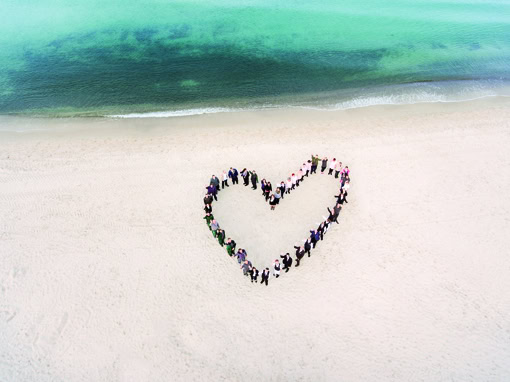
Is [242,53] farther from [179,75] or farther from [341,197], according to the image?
[341,197]

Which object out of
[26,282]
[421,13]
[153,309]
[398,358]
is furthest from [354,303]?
[421,13]

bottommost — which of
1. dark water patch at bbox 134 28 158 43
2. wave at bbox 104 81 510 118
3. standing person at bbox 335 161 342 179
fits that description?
standing person at bbox 335 161 342 179

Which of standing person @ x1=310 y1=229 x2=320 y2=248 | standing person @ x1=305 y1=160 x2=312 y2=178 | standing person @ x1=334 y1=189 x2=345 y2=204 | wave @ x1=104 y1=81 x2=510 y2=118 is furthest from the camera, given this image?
wave @ x1=104 y1=81 x2=510 y2=118

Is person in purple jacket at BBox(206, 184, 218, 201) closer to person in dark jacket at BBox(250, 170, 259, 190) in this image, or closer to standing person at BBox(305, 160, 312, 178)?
person in dark jacket at BBox(250, 170, 259, 190)

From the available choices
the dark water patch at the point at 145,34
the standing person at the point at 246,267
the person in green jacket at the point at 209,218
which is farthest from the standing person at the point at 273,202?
the dark water patch at the point at 145,34

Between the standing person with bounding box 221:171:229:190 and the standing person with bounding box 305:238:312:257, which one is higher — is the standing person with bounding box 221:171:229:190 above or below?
above

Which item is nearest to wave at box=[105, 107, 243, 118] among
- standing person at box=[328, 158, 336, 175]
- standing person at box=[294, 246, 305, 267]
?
standing person at box=[328, 158, 336, 175]

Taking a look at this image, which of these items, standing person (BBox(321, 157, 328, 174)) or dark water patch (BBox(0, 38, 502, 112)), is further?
dark water patch (BBox(0, 38, 502, 112))

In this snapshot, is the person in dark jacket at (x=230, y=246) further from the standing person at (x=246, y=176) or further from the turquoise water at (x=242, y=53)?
the turquoise water at (x=242, y=53)
